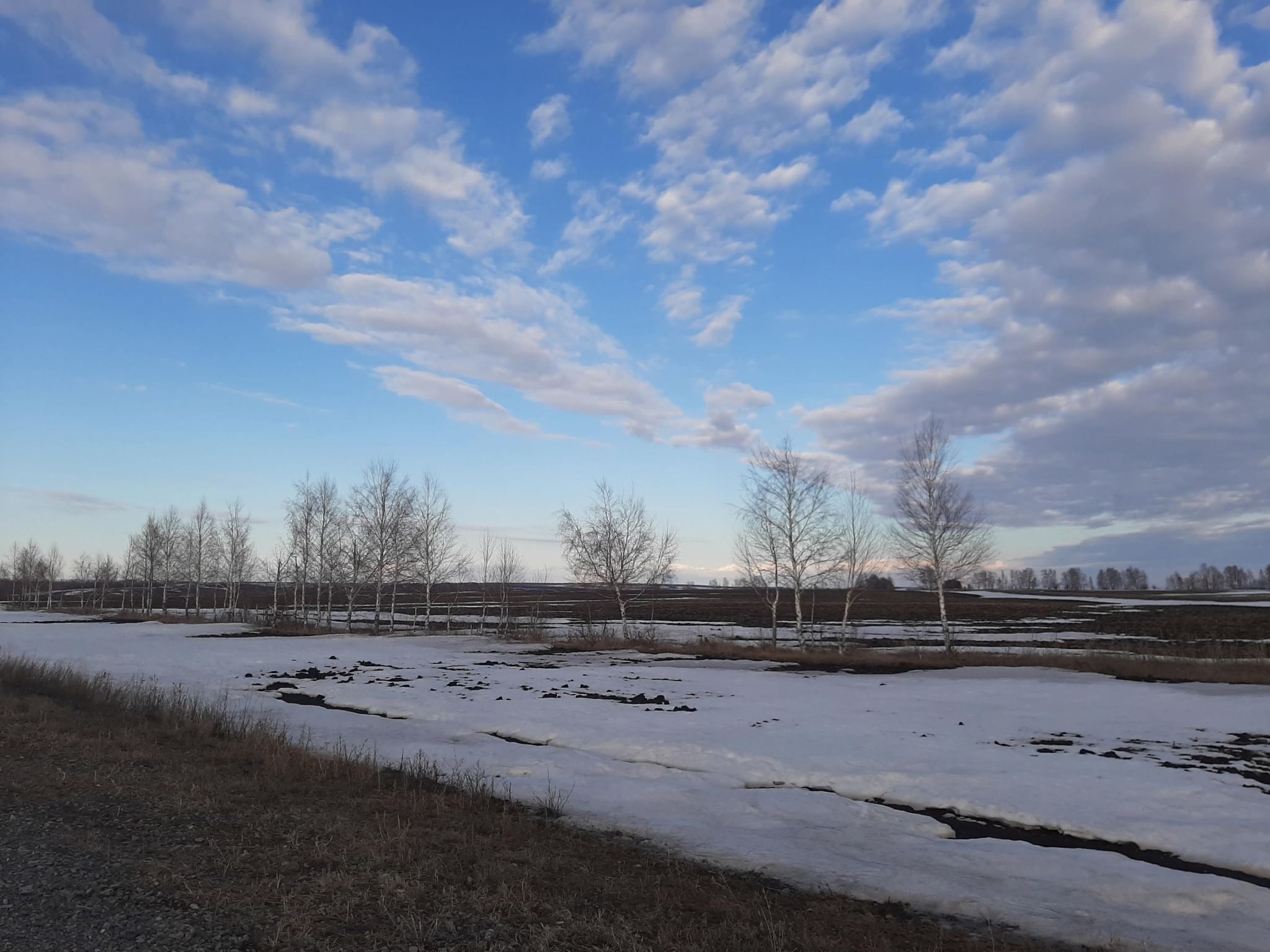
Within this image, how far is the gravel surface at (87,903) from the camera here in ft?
15.5

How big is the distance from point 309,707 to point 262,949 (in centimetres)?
1360

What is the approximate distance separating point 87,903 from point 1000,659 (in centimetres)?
2664

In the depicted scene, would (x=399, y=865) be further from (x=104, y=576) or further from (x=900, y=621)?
(x=104, y=576)

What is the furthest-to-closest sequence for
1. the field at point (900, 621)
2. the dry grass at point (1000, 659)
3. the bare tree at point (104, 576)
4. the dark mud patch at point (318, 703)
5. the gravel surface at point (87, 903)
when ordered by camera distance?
the bare tree at point (104, 576)
the field at point (900, 621)
the dry grass at point (1000, 659)
the dark mud patch at point (318, 703)
the gravel surface at point (87, 903)

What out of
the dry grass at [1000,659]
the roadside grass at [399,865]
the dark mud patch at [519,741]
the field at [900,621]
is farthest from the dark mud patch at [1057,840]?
the field at [900,621]

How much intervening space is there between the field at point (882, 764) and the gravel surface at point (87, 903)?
174 inches

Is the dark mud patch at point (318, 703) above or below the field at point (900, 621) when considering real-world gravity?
above

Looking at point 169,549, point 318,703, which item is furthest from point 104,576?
point 318,703

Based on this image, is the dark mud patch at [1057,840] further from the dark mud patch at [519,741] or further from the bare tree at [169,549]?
the bare tree at [169,549]

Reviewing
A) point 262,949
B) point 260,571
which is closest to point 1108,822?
point 262,949

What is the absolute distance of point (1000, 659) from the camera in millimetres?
25297

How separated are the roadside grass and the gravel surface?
0.47ft

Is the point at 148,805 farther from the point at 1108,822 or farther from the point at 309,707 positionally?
the point at 1108,822

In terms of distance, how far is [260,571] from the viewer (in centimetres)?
6781
